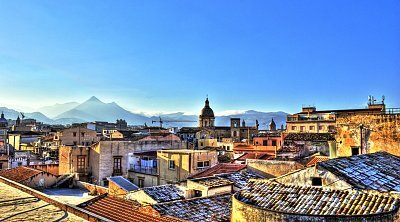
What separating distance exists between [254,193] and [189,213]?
3.28 metres

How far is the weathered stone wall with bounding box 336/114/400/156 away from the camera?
2166 centimetres

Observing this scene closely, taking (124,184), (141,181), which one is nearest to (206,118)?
(141,181)

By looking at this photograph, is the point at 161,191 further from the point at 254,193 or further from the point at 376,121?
the point at 376,121

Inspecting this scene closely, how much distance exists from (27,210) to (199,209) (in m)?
7.48

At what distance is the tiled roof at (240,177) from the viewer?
21156 millimetres

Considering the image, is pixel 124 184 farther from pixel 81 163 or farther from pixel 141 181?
pixel 81 163

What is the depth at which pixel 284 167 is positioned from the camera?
22562mm

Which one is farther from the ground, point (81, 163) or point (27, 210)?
point (27, 210)

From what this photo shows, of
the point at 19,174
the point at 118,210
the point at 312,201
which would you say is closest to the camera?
the point at 312,201

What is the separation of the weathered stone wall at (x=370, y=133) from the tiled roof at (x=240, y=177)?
6.47m

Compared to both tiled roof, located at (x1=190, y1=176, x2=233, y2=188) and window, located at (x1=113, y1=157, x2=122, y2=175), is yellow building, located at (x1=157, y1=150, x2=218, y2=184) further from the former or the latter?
tiled roof, located at (x1=190, y1=176, x2=233, y2=188)

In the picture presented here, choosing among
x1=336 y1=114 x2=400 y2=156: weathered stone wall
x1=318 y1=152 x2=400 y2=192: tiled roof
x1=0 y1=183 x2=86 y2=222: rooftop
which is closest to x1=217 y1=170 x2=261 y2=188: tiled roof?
x1=336 y1=114 x2=400 y2=156: weathered stone wall

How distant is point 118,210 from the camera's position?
680 inches

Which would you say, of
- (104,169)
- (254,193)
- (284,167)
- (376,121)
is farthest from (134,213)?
(104,169)
